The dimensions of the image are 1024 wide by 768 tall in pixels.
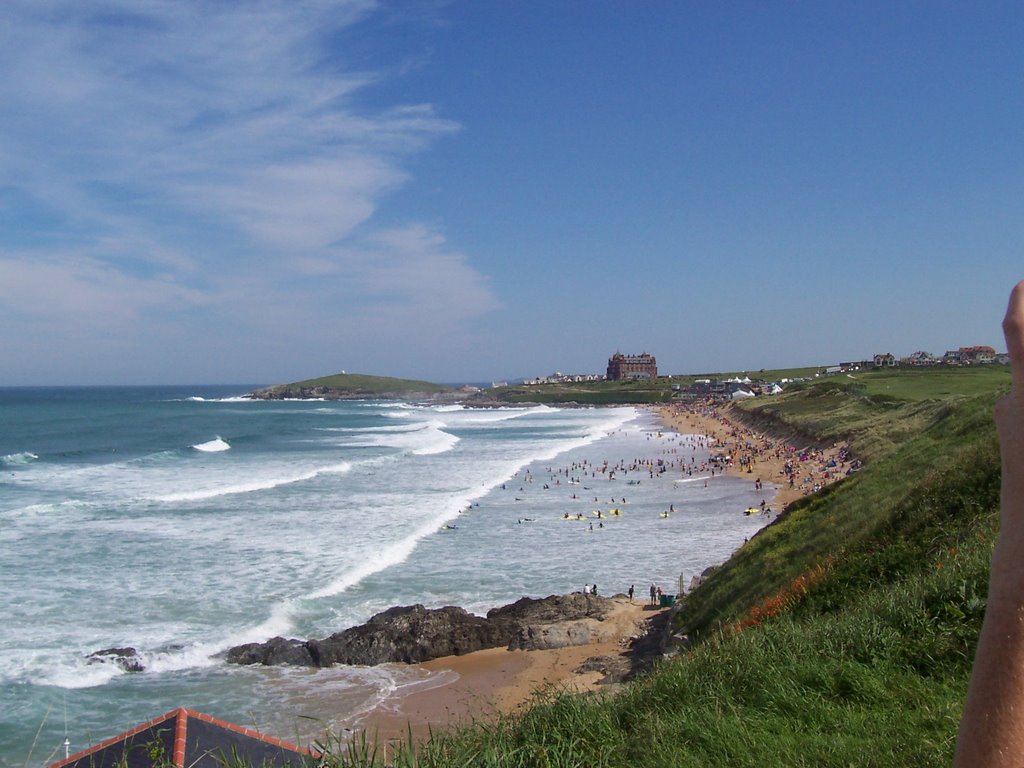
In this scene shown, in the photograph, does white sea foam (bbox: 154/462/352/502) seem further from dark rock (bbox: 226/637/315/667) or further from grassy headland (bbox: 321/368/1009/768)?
grassy headland (bbox: 321/368/1009/768)

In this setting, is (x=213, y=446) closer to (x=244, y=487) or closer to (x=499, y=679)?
(x=244, y=487)

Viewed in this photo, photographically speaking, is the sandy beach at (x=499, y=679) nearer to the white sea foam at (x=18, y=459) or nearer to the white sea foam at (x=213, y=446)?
the white sea foam at (x=18, y=459)

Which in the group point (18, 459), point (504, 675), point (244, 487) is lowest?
point (504, 675)

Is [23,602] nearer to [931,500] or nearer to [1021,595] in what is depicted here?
[931,500]

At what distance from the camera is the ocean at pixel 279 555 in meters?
16.2

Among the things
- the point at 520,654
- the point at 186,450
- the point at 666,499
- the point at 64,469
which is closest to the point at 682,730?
the point at 520,654

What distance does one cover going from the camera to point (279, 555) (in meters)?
26.2

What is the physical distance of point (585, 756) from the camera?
16.2 feet

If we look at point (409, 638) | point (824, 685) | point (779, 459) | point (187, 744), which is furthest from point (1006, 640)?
point (779, 459)

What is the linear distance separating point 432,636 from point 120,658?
23.5 ft

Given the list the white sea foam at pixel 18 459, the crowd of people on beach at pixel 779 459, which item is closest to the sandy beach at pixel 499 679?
the crowd of people on beach at pixel 779 459

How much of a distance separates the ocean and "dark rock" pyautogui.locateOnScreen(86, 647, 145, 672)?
175 mm

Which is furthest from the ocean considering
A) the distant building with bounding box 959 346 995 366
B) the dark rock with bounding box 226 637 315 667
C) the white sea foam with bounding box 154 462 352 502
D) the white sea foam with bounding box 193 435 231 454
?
the distant building with bounding box 959 346 995 366

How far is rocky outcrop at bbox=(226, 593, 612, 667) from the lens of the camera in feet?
58.8
